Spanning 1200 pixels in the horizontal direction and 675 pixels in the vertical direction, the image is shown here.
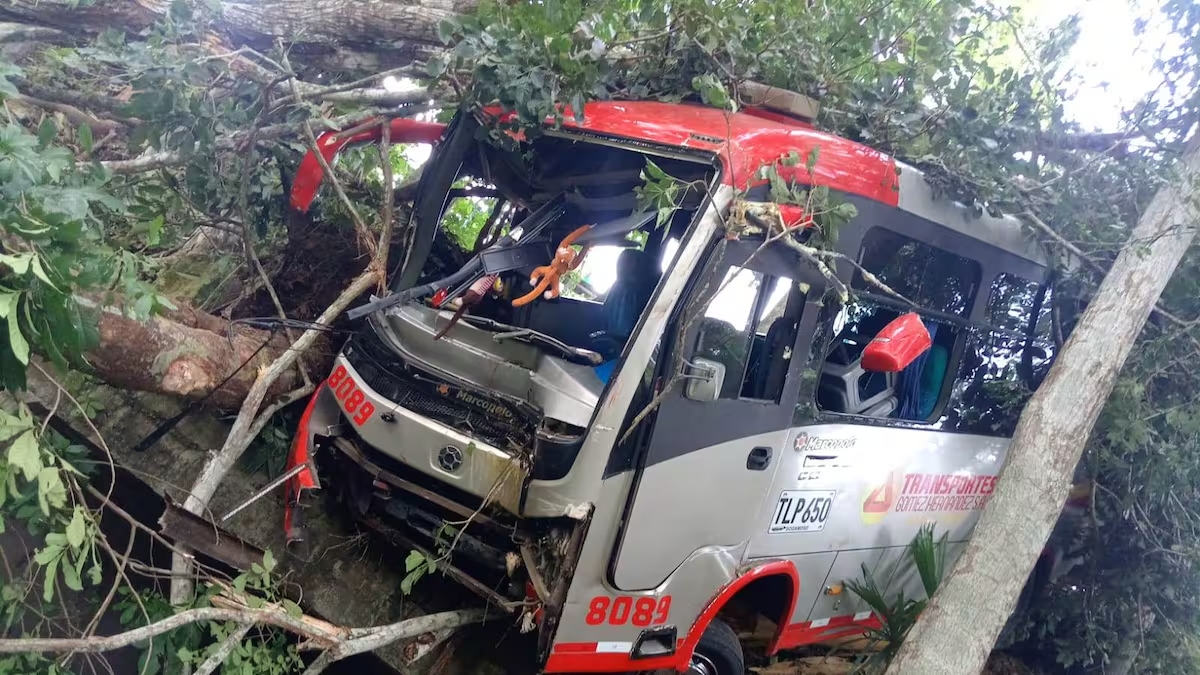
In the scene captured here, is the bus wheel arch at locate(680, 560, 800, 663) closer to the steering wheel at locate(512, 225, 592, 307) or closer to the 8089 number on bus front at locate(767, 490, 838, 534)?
the 8089 number on bus front at locate(767, 490, 838, 534)

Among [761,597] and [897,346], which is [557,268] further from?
[761,597]

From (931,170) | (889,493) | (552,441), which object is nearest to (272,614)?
(552,441)

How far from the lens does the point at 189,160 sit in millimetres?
4098

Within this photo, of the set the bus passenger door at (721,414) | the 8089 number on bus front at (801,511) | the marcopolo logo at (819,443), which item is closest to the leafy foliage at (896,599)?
the 8089 number on bus front at (801,511)

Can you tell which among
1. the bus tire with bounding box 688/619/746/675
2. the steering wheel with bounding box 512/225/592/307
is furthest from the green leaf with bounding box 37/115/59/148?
the bus tire with bounding box 688/619/746/675

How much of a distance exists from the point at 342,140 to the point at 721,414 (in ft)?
8.15

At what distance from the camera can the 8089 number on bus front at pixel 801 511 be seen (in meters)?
3.75

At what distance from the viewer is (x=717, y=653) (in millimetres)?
3887

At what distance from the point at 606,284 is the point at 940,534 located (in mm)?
2456

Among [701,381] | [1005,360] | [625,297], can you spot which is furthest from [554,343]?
[1005,360]

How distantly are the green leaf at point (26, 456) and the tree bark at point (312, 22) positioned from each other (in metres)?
2.49

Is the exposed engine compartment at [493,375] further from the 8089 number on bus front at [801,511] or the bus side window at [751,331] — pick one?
the 8089 number on bus front at [801,511]

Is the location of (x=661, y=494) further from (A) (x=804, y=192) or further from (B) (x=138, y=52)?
(B) (x=138, y=52)

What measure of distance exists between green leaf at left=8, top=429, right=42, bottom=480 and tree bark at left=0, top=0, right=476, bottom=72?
2492mm
